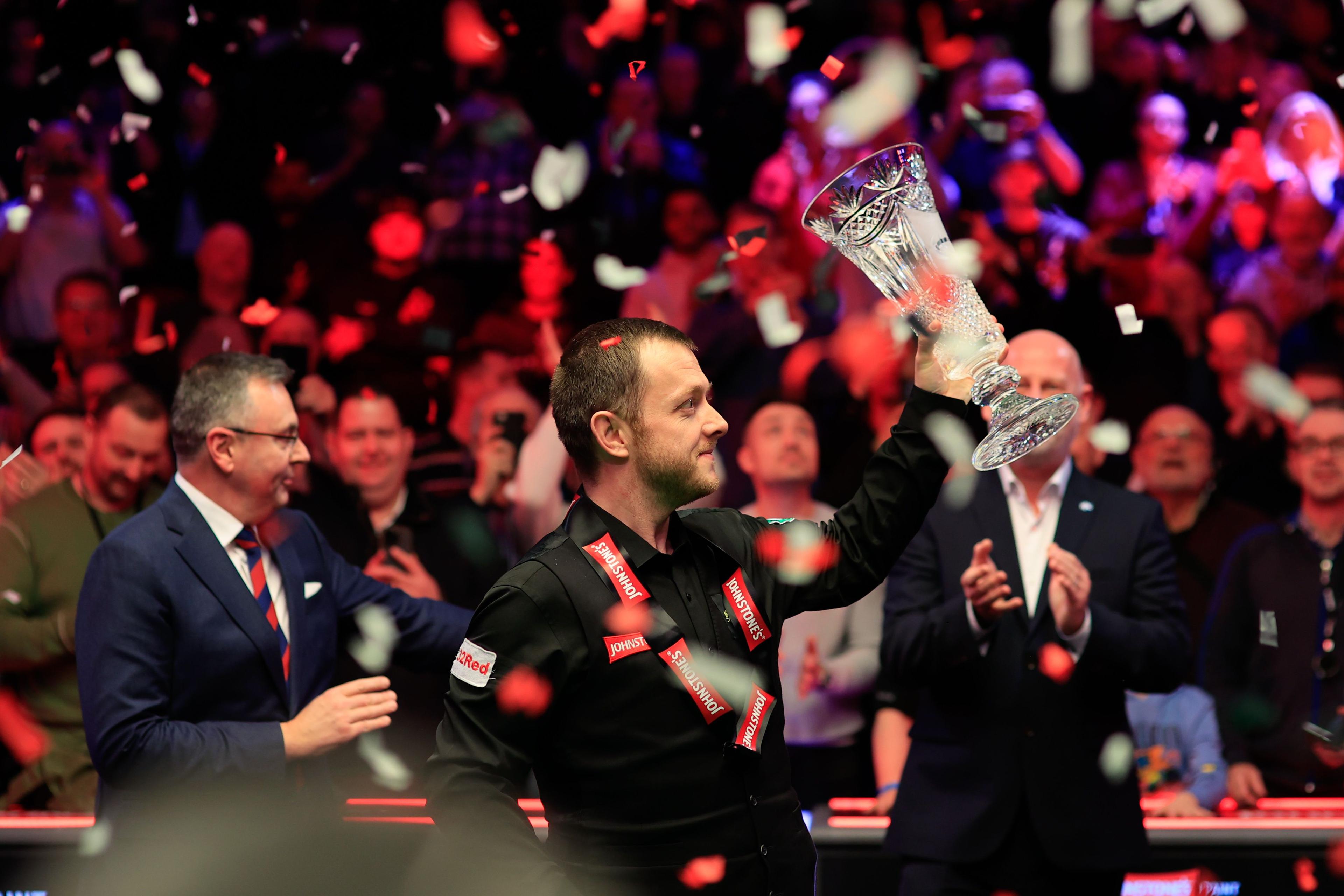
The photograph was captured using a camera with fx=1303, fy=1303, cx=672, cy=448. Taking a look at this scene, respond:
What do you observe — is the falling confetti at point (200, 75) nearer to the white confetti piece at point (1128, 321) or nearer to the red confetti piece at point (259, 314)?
the red confetti piece at point (259, 314)

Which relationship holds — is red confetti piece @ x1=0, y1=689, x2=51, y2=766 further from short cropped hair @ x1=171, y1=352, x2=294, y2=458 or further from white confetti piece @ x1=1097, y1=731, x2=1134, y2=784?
white confetti piece @ x1=1097, y1=731, x2=1134, y2=784

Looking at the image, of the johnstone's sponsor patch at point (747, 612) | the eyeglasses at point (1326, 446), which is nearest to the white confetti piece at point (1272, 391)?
the eyeglasses at point (1326, 446)

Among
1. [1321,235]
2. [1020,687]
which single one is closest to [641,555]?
[1020,687]

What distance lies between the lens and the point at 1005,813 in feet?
9.29

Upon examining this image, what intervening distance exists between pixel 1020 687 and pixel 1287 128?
2.96m

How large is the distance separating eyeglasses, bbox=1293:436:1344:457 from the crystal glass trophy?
2357mm

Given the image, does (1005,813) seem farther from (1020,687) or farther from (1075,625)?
(1075,625)

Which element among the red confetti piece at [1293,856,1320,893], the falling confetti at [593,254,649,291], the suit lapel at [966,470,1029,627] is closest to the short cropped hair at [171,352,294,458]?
the suit lapel at [966,470,1029,627]

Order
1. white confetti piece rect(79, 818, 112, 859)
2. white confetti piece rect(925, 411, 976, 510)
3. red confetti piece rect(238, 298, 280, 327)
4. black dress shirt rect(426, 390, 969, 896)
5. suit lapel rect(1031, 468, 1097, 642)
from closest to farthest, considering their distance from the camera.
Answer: black dress shirt rect(426, 390, 969, 896) < white confetti piece rect(925, 411, 976, 510) < white confetti piece rect(79, 818, 112, 859) < suit lapel rect(1031, 468, 1097, 642) < red confetti piece rect(238, 298, 280, 327)

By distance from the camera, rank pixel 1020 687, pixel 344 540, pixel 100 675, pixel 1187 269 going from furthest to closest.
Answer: pixel 1187 269 < pixel 344 540 < pixel 1020 687 < pixel 100 675

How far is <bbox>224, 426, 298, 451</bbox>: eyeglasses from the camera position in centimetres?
262

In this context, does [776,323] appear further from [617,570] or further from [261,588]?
[617,570]

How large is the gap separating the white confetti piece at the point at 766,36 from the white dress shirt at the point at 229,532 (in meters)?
3.26

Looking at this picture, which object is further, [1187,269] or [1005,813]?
[1187,269]
